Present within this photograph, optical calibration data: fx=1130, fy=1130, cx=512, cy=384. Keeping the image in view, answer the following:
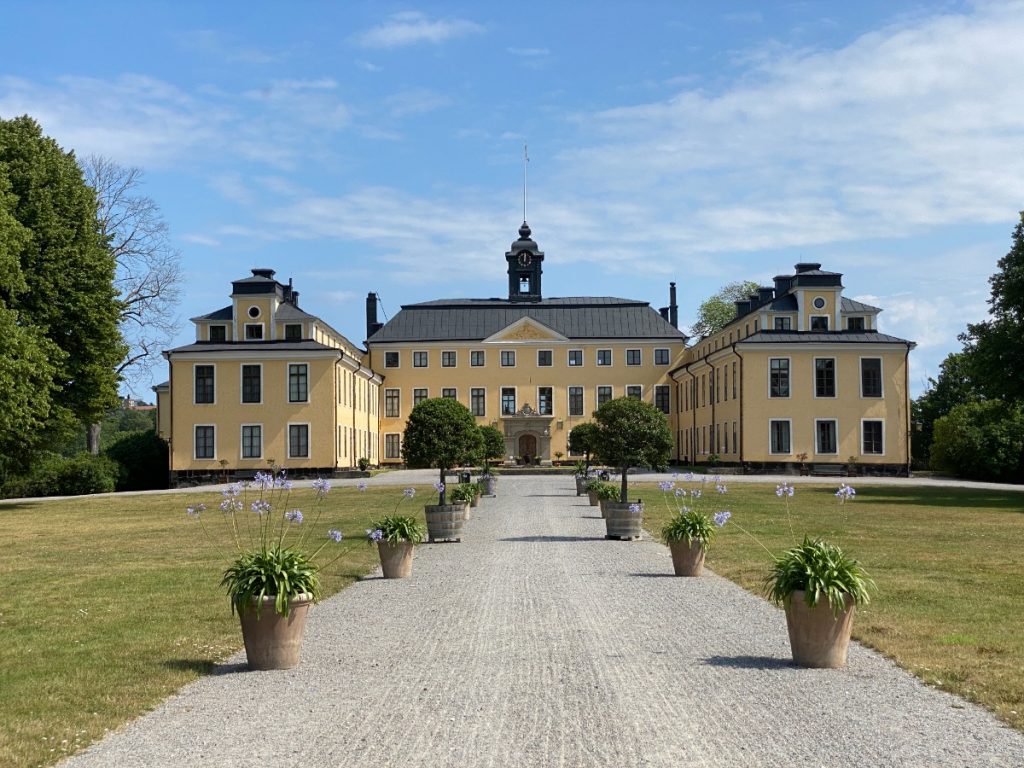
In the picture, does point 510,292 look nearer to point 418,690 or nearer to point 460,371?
point 460,371

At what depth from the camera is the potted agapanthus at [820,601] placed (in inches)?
333

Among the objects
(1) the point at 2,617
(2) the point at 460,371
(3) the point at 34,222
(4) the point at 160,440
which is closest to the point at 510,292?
(2) the point at 460,371

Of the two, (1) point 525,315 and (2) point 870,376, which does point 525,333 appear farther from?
(2) point 870,376

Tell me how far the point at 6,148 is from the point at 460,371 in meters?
37.4

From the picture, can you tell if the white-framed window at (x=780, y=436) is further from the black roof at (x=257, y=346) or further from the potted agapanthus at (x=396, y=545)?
the potted agapanthus at (x=396, y=545)

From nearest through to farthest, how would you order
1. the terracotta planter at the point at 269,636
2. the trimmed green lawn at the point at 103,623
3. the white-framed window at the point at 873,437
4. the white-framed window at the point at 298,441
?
1. the trimmed green lawn at the point at 103,623
2. the terracotta planter at the point at 269,636
3. the white-framed window at the point at 298,441
4. the white-framed window at the point at 873,437

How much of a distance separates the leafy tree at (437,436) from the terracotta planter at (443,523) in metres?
2.67

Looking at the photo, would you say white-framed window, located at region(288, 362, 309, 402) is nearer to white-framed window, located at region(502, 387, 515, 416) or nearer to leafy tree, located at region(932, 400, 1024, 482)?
white-framed window, located at region(502, 387, 515, 416)

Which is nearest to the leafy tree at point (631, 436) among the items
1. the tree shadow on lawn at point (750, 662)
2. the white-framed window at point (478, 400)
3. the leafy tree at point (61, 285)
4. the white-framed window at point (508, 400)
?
the tree shadow on lawn at point (750, 662)

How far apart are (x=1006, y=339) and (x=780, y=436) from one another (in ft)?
62.6

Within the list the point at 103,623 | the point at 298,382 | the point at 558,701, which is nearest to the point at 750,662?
the point at 558,701

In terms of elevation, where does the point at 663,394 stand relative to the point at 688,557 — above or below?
above

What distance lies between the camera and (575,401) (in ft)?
223

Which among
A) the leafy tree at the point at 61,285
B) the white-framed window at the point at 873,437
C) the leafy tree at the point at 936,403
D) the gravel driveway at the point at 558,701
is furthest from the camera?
the leafy tree at the point at 936,403
